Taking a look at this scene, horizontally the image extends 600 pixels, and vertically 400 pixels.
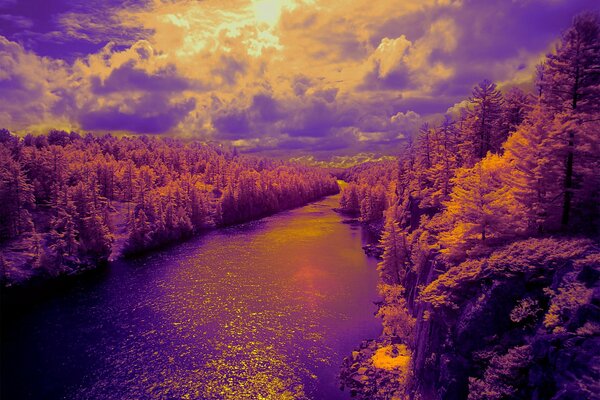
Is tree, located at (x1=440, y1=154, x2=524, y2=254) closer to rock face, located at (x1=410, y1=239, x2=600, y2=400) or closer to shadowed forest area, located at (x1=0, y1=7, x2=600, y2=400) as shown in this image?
shadowed forest area, located at (x1=0, y1=7, x2=600, y2=400)

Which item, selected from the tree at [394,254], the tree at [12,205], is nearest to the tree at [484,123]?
the tree at [394,254]

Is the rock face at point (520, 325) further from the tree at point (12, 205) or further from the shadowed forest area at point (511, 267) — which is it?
the tree at point (12, 205)

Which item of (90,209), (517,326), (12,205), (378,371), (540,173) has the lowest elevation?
(378,371)

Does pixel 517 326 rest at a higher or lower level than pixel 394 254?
higher

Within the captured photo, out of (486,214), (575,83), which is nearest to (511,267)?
(486,214)

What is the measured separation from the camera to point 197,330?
4891 cm

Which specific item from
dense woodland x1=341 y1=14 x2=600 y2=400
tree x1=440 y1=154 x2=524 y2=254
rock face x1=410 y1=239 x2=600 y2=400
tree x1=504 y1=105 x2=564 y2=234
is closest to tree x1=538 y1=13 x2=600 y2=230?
dense woodland x1=341 y1=14 x2=600 y2=400

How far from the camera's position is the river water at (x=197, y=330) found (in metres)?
37.7

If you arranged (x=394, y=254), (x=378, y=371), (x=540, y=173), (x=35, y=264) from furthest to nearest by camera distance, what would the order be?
1. (x=35, y=264)
2. (x=394, y=254)
3. (x=378, y=371)
4. (x=540, y=173)

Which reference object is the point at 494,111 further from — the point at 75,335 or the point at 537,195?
the point at 75,335

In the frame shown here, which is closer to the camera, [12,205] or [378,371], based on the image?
[378,371]

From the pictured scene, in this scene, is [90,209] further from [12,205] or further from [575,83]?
[575,83]

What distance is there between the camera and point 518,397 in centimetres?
1738

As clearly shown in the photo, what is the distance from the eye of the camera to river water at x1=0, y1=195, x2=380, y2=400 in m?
37.7
